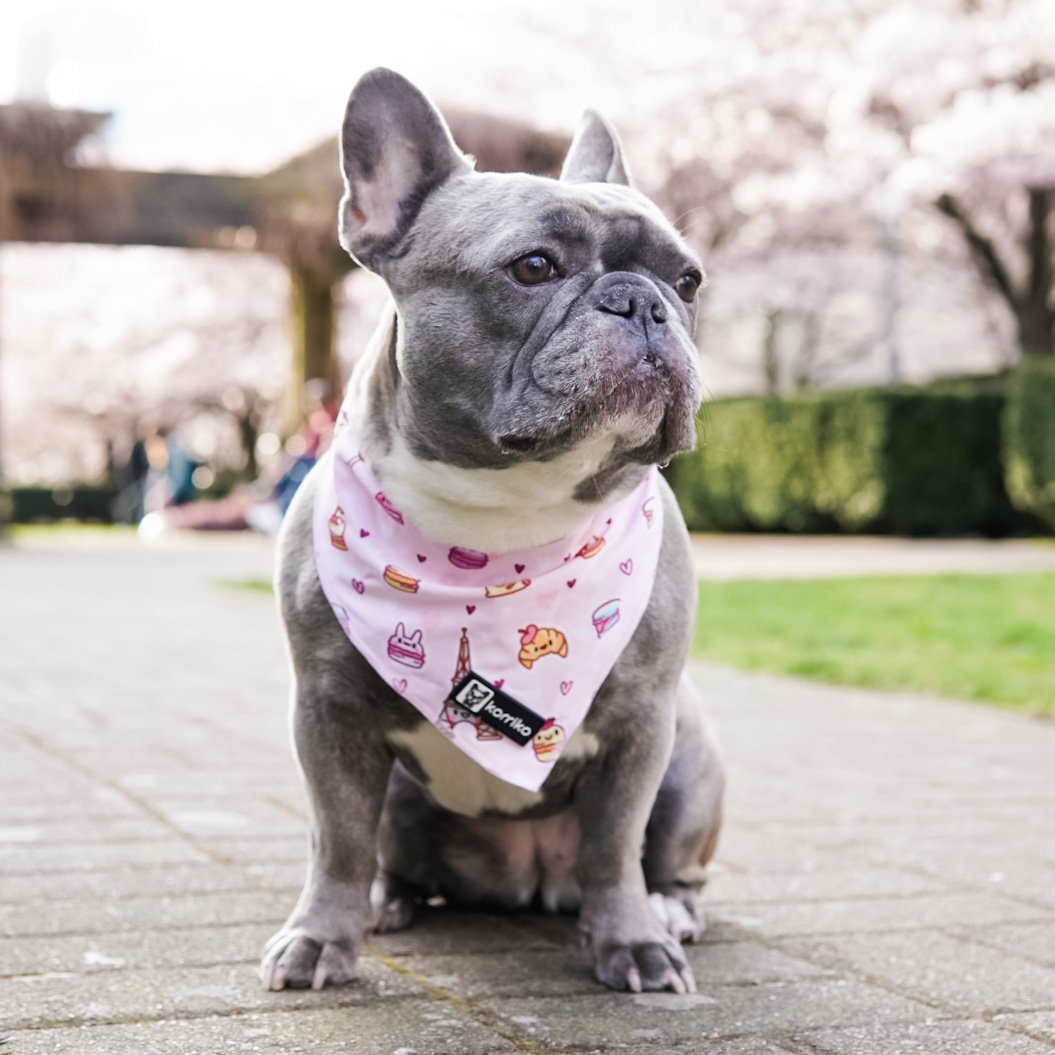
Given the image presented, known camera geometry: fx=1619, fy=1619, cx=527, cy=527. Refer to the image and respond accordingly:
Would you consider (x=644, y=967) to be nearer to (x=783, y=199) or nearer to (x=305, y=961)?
(x=305, y=961)

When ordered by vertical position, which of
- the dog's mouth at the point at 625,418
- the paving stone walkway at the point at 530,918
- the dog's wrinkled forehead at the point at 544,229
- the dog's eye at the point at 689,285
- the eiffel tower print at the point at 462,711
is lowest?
the paving stone walkway at the point at 530,918

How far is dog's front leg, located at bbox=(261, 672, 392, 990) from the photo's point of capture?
280cm

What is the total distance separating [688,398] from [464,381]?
1.21ft

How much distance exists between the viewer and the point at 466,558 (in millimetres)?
2838

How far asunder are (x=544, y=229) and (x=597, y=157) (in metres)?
0.71

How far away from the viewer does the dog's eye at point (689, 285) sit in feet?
9.33

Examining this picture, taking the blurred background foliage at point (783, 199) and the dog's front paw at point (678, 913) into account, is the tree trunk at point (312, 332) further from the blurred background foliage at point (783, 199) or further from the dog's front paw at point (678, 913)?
the dog's front paw at point (678, 913)

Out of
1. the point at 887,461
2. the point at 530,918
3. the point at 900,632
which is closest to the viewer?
the point at 530,918

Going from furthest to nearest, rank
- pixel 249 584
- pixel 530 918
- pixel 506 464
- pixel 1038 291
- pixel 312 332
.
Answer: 1. pixel 1038 291
2. pixel 312 332
3. pixel 249 584
4. pixel 530 918
5. pixel 506 464

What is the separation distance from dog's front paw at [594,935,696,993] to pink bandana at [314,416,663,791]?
0.32 m

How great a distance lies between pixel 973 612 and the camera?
9.53 m

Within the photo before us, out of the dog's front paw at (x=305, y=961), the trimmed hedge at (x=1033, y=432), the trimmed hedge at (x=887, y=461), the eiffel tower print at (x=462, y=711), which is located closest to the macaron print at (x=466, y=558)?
the eiffel tower print at (x=462, y=711)

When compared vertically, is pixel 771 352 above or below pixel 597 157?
below

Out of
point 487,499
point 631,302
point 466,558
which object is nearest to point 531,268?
point 631,302
